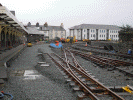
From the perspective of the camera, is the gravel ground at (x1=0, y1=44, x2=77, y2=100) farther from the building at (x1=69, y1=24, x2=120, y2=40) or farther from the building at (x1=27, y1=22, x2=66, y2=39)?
the building at (x1=27, y1=22, x2=66, y2=39)

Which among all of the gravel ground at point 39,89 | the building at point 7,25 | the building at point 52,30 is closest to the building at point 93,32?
the building at point 52,30

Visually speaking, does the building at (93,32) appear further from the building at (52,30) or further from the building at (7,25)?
the building at (7,25)

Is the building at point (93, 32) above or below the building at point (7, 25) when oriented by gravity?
above

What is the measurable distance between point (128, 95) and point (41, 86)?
12.6 ft

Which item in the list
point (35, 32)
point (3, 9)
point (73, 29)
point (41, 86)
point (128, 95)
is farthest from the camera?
point (73, 29)

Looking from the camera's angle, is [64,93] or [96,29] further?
[96,29]

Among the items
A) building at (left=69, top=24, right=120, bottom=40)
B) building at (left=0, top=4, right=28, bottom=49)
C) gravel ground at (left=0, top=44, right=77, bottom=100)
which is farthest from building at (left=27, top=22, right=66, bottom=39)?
gravel ground at (left=0, top=44, right=77, bottom=100)

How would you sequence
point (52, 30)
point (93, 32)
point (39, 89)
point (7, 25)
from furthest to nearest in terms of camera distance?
point (52, 30)
point (93, 32)
point (7, 25)
point (39, 89)

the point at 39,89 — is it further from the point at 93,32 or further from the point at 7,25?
the point at 93,32

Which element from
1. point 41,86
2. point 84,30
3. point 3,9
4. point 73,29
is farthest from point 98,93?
point 73,29

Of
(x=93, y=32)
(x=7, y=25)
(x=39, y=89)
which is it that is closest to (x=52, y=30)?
(x=93, y=32)

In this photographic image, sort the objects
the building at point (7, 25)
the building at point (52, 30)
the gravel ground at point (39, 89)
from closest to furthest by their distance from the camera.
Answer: the gravel ground at point (39, 89)
the building at point (7, 25)
the building at point (52, 30)

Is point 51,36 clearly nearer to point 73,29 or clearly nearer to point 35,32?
point 73,29

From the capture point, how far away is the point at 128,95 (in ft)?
19.6
